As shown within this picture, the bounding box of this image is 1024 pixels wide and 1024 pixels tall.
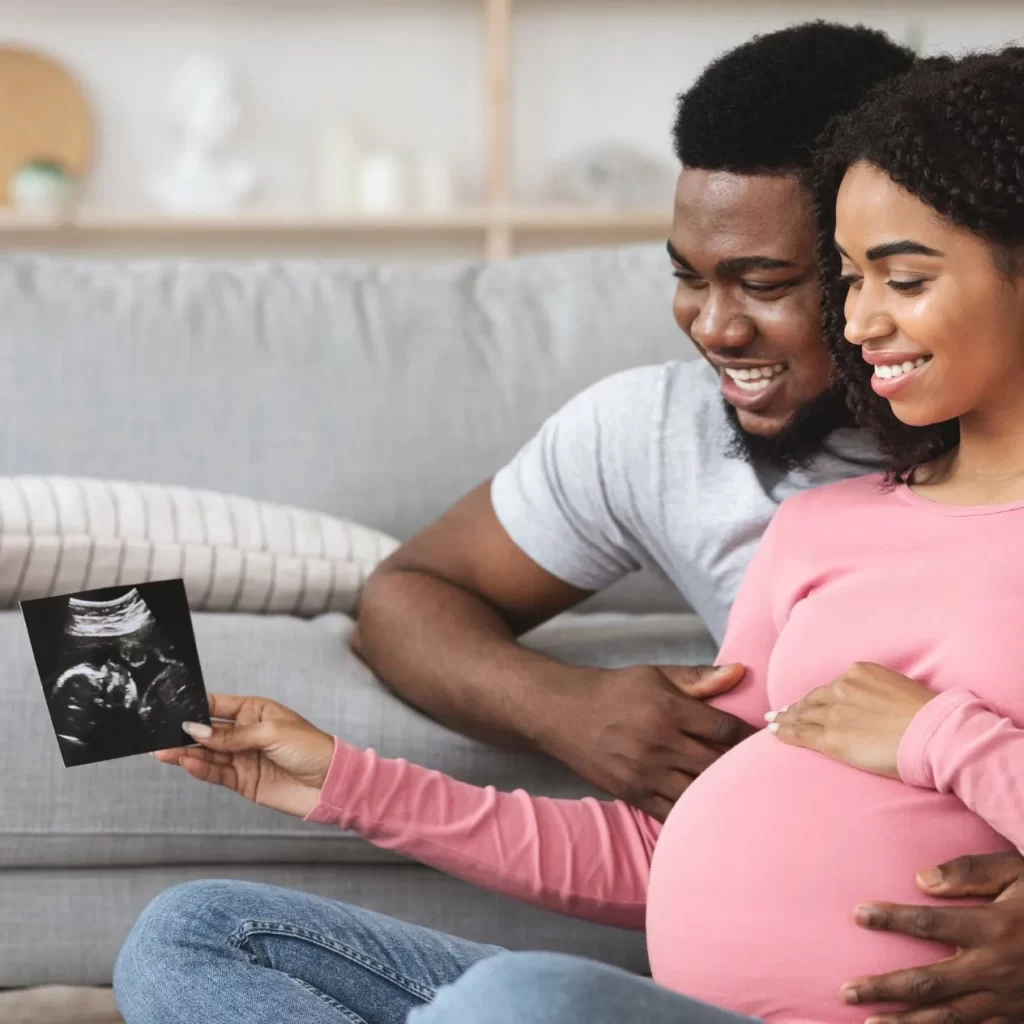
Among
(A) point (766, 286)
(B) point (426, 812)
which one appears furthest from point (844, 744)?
(A) point (766, 286)

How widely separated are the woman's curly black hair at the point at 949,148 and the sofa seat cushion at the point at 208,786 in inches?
22.4

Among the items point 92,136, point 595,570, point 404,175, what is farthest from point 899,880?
point 92,136

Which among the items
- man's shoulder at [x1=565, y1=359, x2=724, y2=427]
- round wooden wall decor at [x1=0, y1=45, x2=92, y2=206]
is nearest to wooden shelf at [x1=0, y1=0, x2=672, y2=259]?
round wooden wall decor at [x1=0, y1=45, x2=92, y2=206]

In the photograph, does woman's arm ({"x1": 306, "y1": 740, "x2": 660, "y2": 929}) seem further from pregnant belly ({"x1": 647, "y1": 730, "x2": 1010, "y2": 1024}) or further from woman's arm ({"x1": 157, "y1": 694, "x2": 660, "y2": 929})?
pregnant belly ({"x1": 647, "y1": 730, "x2": 1010, "y2": 1024})

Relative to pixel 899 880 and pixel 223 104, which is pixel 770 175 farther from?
pixel 223 104

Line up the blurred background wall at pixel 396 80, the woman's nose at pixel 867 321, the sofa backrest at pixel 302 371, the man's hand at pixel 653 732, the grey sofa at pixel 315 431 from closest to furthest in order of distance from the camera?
1. the woman's nose at pixel 867 321
2. the man's hand at pixel 653 732
3. the grey sofa at pixel 315 431
4. the sofa backrest at pixel 302 371
5. the blurred background wall at pixel 396 80

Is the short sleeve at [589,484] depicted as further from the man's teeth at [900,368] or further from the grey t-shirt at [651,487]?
the man's teeth at [900,368]

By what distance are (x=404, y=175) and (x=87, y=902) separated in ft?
8.26

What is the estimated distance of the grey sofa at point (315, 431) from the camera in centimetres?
143

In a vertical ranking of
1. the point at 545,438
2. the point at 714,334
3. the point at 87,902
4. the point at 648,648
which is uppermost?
the point at 714,334

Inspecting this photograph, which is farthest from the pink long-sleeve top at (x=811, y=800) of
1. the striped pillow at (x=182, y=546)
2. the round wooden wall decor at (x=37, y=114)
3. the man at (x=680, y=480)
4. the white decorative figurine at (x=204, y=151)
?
the round wooden wall decor at (x=37, y=114)

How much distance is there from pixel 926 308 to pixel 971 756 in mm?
298

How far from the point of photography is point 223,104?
3.62 m

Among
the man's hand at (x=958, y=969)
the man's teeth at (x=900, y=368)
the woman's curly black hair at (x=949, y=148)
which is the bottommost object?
the man's hand at (x=958, y=969)
